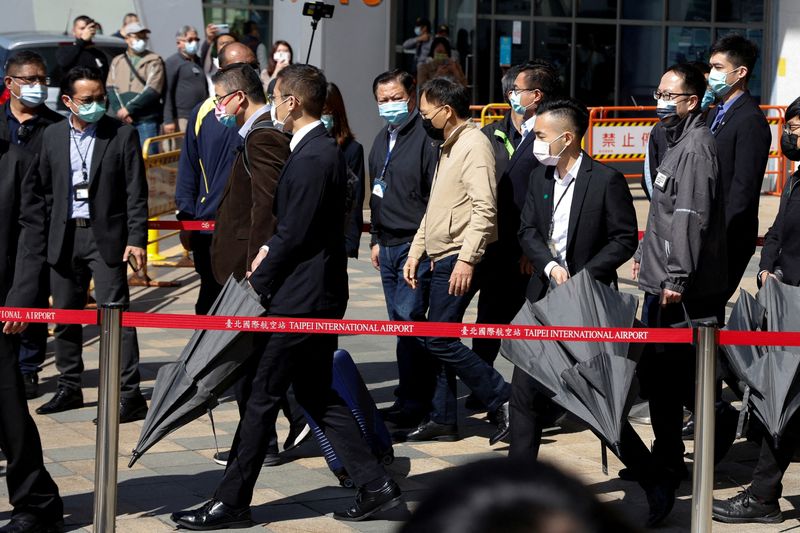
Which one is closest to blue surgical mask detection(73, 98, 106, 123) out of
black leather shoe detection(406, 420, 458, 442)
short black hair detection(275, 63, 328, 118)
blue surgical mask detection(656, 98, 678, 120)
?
short black hair detection(275, 63, 328, 118)

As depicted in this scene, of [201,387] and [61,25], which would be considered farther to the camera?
[61,25]

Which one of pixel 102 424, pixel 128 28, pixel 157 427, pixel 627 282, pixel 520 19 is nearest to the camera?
pixel 102 424

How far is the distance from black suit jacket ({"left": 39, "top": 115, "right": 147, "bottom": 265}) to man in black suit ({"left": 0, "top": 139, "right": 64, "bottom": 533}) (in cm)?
181

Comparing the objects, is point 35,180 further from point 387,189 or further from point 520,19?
point 520,19

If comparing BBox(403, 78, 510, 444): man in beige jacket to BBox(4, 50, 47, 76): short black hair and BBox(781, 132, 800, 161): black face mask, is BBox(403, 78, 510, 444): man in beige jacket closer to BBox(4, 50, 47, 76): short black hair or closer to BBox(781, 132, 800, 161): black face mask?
BBox(781, 132, 800, 161): black face mask

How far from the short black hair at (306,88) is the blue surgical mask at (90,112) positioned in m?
1.85

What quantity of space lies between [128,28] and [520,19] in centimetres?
779

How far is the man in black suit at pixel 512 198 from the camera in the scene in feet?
22.2

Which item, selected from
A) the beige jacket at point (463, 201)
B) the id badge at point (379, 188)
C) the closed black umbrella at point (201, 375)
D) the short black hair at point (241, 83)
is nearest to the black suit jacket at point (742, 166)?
the beige jacket at point (463, 201)

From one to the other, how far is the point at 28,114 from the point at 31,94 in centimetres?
18

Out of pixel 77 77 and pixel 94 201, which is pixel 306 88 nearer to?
pixel 94 201

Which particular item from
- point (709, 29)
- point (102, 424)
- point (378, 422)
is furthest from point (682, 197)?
point (709, 29)

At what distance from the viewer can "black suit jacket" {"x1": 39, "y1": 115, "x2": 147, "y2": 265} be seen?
23.0ft

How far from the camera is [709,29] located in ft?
72.5
